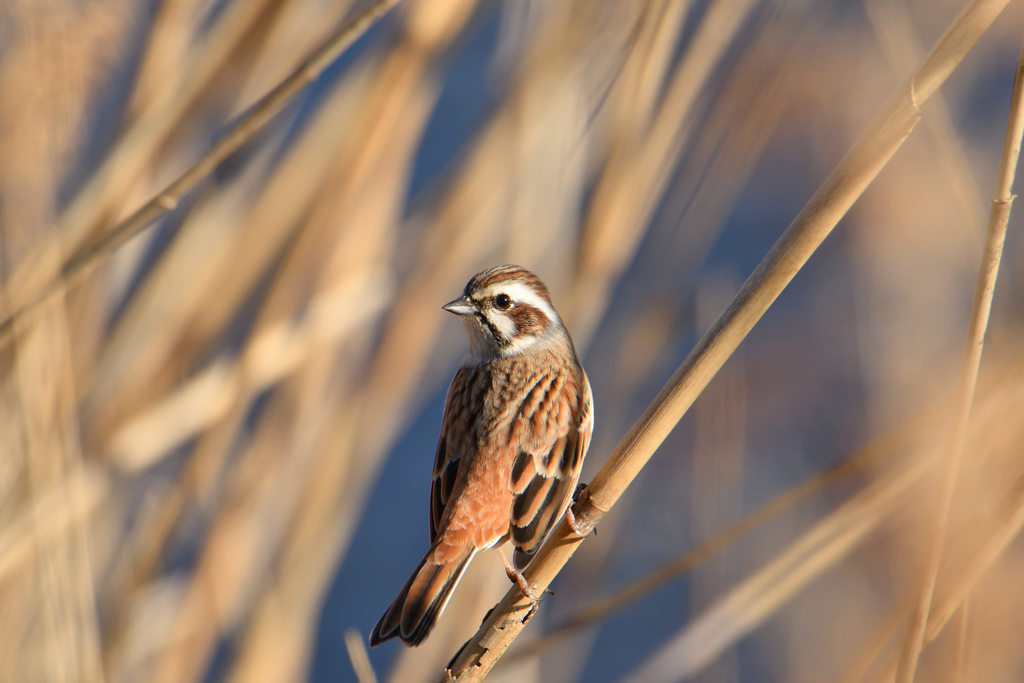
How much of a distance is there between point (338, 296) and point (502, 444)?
2.73ft

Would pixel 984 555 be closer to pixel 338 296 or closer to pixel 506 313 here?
pixel 506 313

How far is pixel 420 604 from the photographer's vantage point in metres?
1.61

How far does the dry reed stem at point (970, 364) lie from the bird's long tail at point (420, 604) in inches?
31.4

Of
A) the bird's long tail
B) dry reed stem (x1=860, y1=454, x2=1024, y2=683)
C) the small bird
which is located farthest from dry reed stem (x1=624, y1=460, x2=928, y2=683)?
the bird's long tail

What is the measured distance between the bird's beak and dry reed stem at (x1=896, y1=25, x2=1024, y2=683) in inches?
38.3

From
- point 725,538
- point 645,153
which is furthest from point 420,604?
point 645,153

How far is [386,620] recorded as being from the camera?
5.29 ft

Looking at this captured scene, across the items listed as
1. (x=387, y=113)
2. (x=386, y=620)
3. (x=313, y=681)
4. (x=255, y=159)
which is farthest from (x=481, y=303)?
(x=313, y=681)

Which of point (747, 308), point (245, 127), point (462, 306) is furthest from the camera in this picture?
point (462, 306)

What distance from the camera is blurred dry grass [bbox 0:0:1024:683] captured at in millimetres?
1876

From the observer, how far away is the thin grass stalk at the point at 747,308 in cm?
106

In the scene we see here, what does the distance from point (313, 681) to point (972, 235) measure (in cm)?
368

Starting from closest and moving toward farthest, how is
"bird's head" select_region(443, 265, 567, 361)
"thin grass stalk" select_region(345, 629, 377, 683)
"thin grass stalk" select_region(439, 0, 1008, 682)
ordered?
"thin grass stalk" select_region(439, 0, 1008, 682)
"thin grass stalk" select_region(345, 629, 377, 683)
"bird's head" select_region(443, 265, 567, 361)

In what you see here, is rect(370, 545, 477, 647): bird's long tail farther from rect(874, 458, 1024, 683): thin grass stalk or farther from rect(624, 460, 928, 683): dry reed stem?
rect(874, 458, 1024, 683): thin grass stalk
